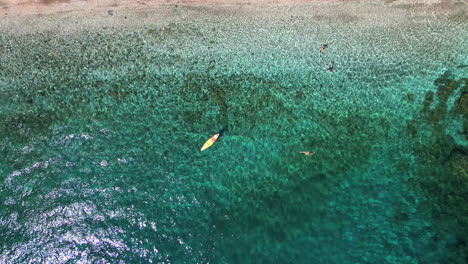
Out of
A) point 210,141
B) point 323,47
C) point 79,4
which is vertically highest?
point 79,4

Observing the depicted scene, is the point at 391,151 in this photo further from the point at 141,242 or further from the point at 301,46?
the point at 141,242

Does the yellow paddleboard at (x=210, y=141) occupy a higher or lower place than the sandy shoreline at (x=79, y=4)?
lower

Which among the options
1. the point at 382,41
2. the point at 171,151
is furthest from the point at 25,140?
the point at 382,41

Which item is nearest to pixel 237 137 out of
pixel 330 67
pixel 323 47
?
pixel 330 67

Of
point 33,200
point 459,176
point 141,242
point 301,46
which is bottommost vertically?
point 141,242

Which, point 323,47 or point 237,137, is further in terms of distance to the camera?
point 323,47

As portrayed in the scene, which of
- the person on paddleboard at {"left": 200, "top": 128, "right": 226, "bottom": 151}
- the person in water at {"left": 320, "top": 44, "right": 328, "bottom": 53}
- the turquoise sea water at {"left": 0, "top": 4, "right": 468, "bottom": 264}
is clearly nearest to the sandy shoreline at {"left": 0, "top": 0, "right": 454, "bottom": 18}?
the turquoise sea water at {"left": 0, "top": 4, "right": 468, "bottom": 264}

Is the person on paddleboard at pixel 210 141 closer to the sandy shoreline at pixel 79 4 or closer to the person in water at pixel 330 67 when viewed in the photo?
the person in water at pixel 330 67

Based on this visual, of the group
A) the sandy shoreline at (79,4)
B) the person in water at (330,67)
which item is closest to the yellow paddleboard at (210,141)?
the person in water at (330,67)

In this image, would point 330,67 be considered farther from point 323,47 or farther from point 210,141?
point 210,141
